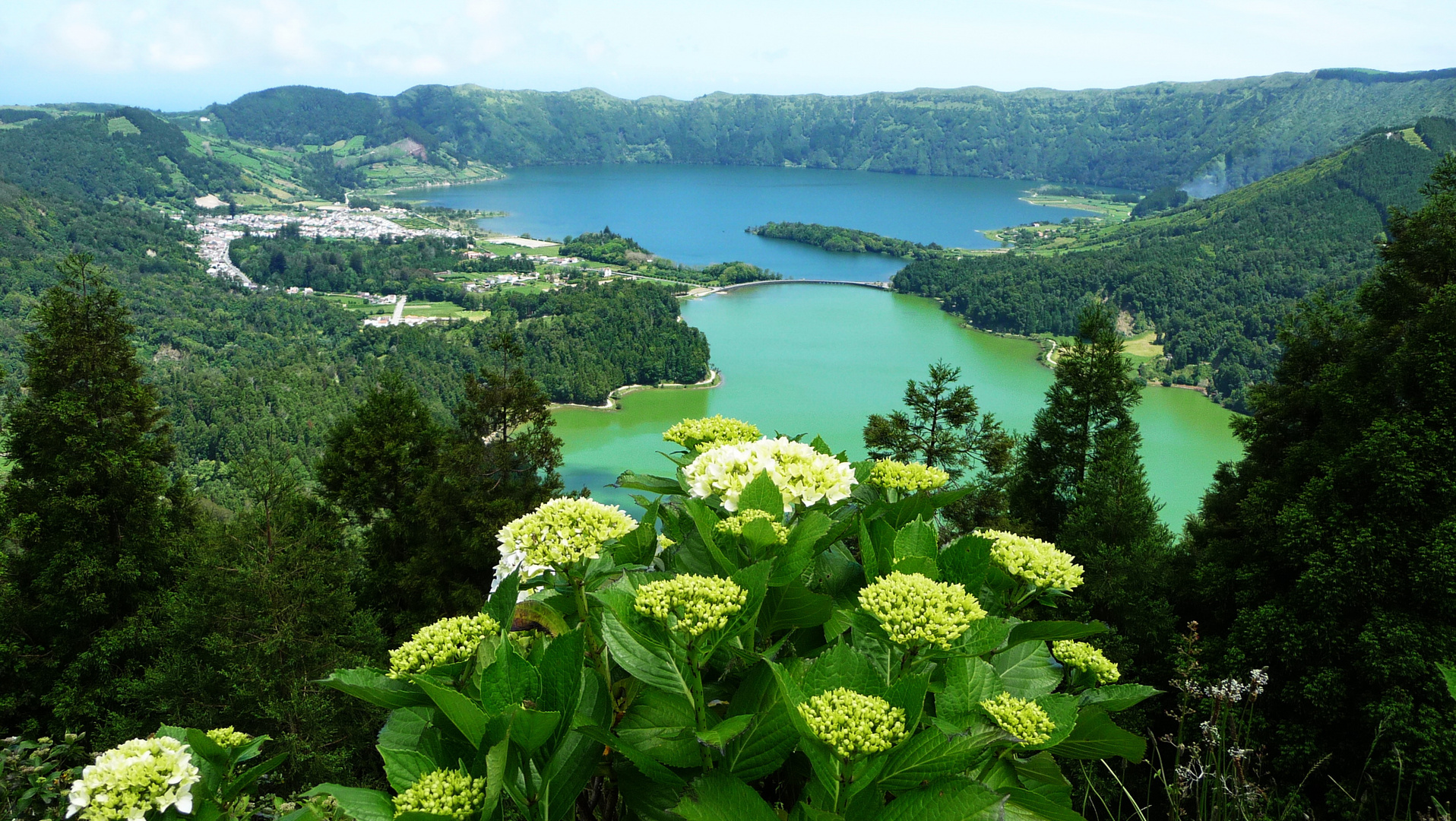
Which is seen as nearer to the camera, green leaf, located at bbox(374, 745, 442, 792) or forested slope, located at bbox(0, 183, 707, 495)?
green leaf, located at bbox(374, 745, 442, 792)

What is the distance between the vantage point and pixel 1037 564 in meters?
1.98

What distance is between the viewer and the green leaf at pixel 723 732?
1.22 metres

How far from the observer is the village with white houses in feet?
317

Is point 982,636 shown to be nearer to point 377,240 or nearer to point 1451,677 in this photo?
point 1451,677

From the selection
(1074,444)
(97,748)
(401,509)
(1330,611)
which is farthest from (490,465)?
(1330,611)

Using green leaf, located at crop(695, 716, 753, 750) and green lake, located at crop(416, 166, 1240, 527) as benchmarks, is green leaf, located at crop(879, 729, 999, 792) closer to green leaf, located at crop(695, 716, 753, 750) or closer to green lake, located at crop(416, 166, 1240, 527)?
green leaf, located at crop(695, 716, 753, 750)

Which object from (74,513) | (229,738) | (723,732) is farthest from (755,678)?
(74,513)

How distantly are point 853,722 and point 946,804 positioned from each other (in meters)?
0.18

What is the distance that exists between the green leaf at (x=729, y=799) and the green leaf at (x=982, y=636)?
1.59 feet

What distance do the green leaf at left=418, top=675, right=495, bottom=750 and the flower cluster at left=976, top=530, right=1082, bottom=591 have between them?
3.97 ft

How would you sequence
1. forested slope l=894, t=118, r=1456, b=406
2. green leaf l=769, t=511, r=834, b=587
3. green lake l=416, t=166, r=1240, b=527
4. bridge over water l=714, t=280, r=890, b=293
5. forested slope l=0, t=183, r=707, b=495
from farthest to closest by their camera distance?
bridge over water l=714, t=280, r=890, b=293 → forested slope l=894, t=118, r=1456, b=406 → forested slope l=0, t=183, r=707, b=495 → green lake l=416, t=166, r=1240, b=527 → green leaf l=769, t=511, r=834, b=587

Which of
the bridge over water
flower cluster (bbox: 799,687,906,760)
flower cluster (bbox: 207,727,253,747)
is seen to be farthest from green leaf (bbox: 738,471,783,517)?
the bridge over water

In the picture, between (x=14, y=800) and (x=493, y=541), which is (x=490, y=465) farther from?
(x=14, y=800)

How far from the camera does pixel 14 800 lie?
2.81 metres
